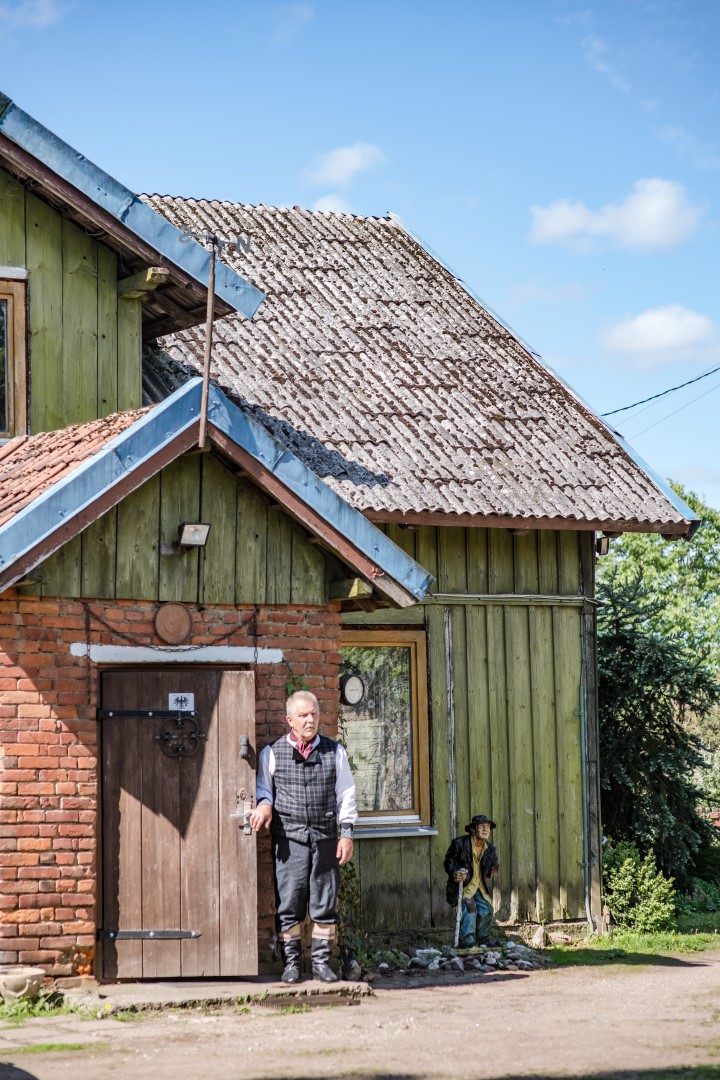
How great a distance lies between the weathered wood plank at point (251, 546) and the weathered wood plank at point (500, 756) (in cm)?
401

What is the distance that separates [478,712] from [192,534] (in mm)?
4711

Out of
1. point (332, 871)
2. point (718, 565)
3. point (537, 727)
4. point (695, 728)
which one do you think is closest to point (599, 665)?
point (537, 727)

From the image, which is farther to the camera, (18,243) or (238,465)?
(18,243)

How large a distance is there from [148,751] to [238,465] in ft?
6.55

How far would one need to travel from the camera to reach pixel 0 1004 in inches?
361

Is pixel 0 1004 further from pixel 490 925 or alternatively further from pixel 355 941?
pixel 490 925

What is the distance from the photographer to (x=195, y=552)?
34.0ft

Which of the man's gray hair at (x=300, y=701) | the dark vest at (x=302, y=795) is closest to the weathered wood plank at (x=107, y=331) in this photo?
the man's gray hair at (x=300, y=701)

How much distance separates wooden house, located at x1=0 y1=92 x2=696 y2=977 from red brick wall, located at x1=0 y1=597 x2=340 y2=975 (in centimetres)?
2

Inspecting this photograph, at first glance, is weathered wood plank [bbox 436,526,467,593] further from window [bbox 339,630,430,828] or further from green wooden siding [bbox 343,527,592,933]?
window [bbox 339,630,430,828]

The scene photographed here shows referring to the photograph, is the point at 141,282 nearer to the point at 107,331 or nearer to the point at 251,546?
the point at 107,331

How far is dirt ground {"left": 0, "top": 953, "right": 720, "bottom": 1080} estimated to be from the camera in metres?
7.59

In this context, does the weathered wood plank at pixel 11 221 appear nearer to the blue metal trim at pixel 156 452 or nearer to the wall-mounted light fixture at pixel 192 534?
the blue metal trim at pixel 156 452

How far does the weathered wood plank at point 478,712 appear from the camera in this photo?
13.9 meters
